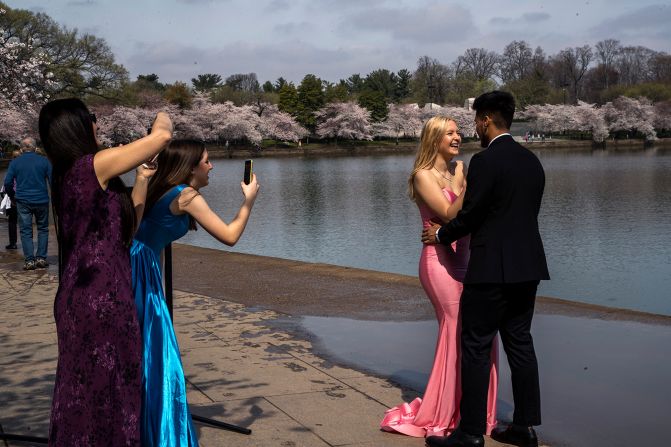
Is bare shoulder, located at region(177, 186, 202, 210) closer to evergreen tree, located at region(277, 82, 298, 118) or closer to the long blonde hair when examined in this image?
the long blonde hair

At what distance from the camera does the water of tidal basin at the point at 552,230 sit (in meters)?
13.6

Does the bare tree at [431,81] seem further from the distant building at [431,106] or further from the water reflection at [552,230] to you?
the water reflection at [552,230]

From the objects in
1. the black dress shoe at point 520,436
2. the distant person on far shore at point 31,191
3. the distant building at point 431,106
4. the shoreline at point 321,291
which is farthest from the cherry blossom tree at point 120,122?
the black dress shoe at point 520,436

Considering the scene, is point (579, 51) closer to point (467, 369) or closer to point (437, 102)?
point (437, 102)

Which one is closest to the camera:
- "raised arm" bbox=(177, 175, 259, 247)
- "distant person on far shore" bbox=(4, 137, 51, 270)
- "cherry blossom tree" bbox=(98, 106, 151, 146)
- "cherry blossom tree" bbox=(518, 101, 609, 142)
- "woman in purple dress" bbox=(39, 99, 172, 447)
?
"woman in purple dress" bbox=(39, 99, 172, 447)

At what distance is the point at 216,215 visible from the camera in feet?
12.2

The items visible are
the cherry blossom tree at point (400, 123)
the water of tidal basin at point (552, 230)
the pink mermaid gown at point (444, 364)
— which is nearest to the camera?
the pink mermaid gown at point (444, 364)

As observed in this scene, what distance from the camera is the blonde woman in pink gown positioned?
4.53 m

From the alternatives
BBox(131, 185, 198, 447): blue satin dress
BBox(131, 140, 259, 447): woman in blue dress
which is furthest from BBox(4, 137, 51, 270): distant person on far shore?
BBox(131, 185, 198, 447): blue satin dress

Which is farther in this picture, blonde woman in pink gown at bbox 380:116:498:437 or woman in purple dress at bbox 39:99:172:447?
blonde woman in pink gown at bbox 380:116:498:437

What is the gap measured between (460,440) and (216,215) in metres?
1.69

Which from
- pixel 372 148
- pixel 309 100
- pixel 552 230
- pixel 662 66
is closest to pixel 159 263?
pixel 552 230

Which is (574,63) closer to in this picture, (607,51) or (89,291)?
(607,51)

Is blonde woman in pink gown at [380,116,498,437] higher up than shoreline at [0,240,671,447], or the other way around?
blonde woman in pink gown at [380,116,498,437]
